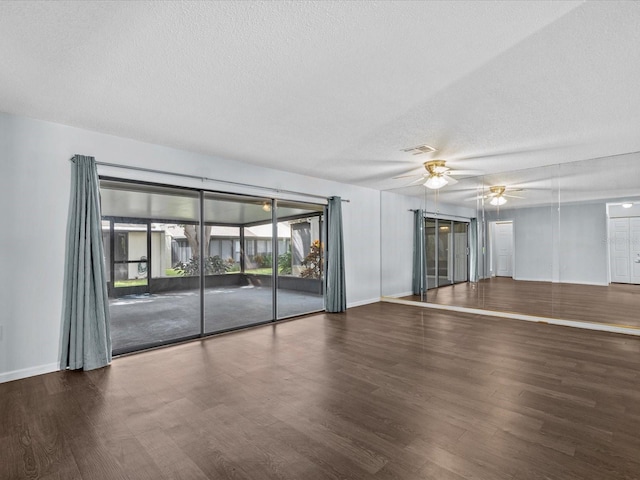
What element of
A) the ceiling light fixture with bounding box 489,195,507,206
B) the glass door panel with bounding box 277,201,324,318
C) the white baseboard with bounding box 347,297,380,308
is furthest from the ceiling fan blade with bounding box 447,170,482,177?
the white baseboard with bounding box 347,297,380,308

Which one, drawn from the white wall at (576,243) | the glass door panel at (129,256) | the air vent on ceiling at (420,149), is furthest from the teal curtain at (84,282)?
the white wall at (576,243)

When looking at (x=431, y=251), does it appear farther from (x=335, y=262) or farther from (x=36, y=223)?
(x=36, y=223)

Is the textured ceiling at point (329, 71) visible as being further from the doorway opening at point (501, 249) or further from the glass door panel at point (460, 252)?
the glass door panel at point (460, 252)

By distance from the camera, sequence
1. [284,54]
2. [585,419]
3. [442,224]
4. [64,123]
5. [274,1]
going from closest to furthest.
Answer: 1. [274,1]
2. [284,54]
3. [585,419]
4. [64,123]
5. [442,224]

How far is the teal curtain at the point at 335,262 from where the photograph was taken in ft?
19.9

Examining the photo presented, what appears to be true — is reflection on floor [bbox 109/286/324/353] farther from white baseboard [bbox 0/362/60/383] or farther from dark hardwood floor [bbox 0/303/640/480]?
dark hardwood floor [bbox 0/303/640/480]

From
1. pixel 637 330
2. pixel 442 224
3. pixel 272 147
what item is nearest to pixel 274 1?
pixel 272 147

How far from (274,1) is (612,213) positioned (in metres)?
6.23

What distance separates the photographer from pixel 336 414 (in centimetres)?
239

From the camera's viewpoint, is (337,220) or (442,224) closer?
(337,220)

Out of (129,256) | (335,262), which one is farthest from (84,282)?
(335,262)

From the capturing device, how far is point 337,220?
6.14m

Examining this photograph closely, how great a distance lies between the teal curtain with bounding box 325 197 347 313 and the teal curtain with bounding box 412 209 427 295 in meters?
2.31

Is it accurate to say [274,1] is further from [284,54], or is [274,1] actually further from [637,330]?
[637,330]
